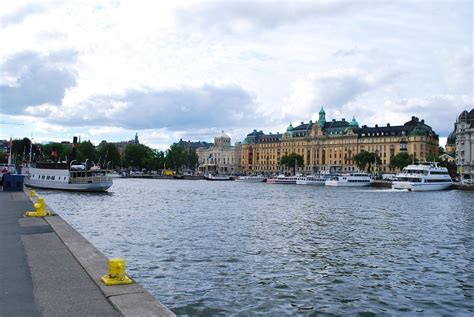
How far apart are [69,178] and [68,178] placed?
0.84ft

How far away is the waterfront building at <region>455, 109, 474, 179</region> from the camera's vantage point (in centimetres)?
17175

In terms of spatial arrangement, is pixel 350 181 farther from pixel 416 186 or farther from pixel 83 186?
pixel 83 186

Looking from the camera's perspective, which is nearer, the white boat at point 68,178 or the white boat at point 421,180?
the white boat at point 68,178

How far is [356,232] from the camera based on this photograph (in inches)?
1469

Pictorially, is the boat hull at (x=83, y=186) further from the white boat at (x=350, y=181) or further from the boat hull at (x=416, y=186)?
the white boat at (x=350, y=181)

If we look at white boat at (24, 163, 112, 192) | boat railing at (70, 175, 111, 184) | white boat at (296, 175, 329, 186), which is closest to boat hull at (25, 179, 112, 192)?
white boat at (24, 163, 112, 192)

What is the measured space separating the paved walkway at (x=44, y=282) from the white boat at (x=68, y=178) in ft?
217

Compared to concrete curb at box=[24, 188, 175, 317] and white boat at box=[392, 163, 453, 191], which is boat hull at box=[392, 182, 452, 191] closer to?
white boat at box=[392, 163, 453, 191]

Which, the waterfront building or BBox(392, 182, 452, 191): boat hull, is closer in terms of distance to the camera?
BBox(392, 182, 452, 191): boat hull

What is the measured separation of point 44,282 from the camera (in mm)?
14234

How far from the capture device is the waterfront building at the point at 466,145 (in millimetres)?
171750

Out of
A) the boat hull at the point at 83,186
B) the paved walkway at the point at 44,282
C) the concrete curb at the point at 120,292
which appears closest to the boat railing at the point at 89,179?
the boat hull at the point at 83,186

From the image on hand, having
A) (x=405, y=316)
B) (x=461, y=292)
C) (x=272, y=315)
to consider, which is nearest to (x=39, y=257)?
(x=272, y=315)

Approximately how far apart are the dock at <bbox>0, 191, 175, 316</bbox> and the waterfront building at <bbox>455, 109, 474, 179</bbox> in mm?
169400
